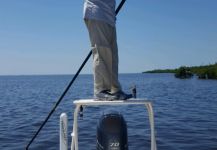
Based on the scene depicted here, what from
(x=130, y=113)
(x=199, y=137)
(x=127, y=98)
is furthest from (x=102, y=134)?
(x=130, y=113)

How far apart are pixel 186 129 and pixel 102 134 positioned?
12627 millimetres

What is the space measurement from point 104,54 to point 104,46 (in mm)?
102

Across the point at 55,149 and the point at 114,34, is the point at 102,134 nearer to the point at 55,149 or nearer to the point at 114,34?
the point at 114,34

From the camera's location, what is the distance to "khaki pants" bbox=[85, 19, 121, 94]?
5.13 m

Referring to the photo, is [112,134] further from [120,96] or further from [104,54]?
[104,54]

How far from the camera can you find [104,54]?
205 inches

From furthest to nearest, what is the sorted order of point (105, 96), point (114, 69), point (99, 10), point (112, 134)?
point (114, 69) → point (105, 96) → point (99, 10) → point (112, 134)

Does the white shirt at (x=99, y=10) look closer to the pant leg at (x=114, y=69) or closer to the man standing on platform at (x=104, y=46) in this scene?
the man standing on platform at (x=104, y=46)

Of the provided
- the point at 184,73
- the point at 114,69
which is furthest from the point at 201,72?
the point at 114,69

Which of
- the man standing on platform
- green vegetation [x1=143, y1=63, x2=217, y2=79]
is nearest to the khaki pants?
the man standing on platform

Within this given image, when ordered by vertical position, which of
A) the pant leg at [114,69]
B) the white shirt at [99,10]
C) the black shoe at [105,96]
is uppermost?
the white shirt at [99,10]

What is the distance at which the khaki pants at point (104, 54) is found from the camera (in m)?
5.13

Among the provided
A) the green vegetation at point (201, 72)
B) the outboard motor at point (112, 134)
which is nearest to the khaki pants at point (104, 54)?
the outboard motor at point (112, 134)

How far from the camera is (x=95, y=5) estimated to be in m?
5.09
